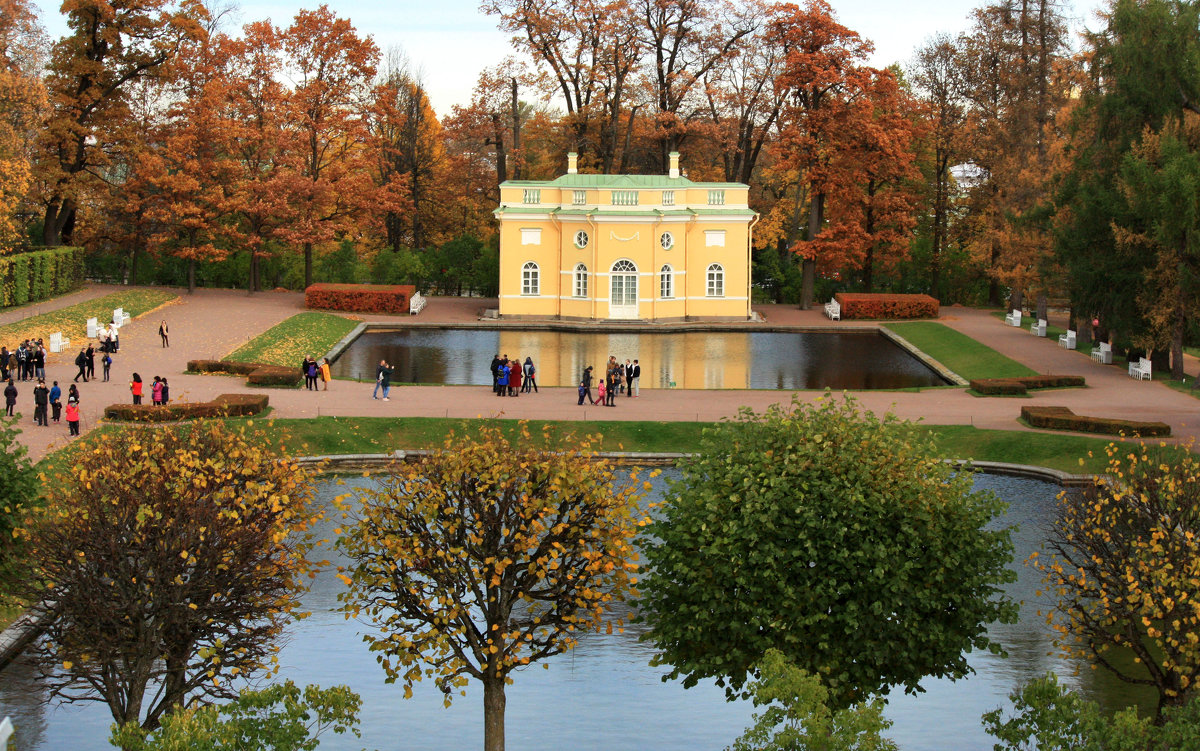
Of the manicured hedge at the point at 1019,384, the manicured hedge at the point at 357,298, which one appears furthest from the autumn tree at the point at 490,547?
the manicured hedge at the point at 357,298

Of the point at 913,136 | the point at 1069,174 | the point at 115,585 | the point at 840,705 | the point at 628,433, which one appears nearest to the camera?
the point at 115,585

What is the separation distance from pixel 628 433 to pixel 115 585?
62.9 feet

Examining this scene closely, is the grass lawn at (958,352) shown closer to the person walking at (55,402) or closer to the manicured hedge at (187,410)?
the manicured hedge at (187,410)

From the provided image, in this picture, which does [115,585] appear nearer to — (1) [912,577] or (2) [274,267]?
(1) [912,577]

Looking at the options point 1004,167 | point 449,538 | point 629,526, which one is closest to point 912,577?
point 629,526

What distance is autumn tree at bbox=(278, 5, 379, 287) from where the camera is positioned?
196ft

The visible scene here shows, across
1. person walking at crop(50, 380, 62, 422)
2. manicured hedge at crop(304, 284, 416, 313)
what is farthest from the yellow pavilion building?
person walking at crop(50, 380, 62, 422)

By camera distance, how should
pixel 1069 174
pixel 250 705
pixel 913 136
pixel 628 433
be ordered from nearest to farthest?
pixel 250 705
pixel 628 433
pixel 1069 174
pixel 913 136

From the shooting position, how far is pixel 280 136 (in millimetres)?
59438

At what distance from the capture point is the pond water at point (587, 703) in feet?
57.4

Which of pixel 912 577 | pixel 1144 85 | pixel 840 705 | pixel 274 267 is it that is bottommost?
pixel 840 705

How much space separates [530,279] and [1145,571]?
44316 mm

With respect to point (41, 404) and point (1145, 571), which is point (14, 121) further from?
point (1145, 571)

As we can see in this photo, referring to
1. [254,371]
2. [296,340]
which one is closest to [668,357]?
[296,340]
